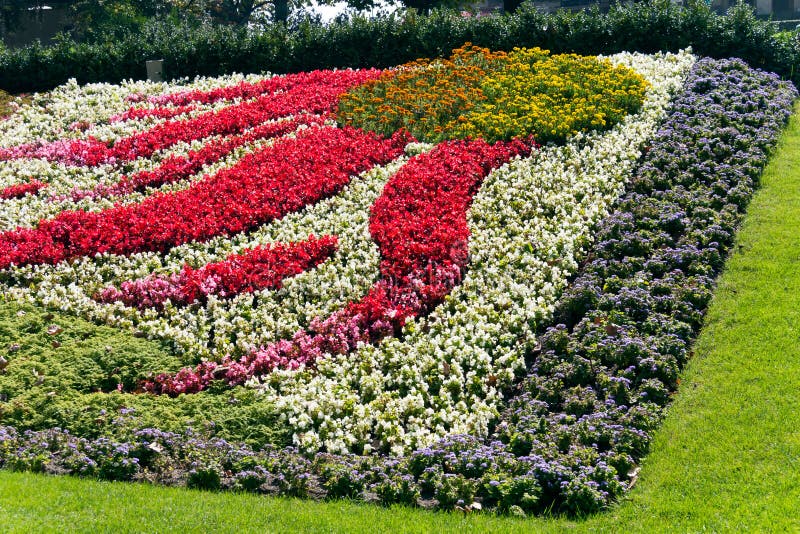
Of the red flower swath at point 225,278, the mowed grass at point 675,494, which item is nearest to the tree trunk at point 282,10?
the red flower swath at point 225,278

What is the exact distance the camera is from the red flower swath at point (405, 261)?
8.22 m

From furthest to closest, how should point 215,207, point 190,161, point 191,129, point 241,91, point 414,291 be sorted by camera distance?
point 241,91, point 191,129, point 190,161, point 215,207, point 414,291

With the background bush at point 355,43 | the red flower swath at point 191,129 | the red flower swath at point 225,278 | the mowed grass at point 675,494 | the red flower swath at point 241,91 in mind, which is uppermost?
the background bush at point 355,43

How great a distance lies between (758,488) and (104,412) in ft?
16.1

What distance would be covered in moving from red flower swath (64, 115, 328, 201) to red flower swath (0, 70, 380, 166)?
0.56 metres

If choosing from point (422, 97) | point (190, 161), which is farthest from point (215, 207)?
point (422, 97)

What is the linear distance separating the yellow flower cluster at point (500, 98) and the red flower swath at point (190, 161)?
101 centimetres

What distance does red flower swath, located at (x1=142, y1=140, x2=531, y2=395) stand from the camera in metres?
8.22

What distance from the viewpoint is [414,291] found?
362 inches

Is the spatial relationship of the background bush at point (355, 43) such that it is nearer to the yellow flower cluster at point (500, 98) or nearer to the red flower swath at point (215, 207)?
the yellow flower cluster at point (500, 98)

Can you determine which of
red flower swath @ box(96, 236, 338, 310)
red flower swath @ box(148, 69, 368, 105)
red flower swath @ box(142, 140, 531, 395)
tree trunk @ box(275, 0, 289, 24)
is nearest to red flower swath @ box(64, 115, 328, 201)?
red flower swath @ box(148, 69, 368, 105)

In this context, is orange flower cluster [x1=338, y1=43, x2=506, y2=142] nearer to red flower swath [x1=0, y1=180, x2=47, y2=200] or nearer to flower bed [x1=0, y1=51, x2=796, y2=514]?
flower bed [x1=0, y1=51, x2=796, y2=514]

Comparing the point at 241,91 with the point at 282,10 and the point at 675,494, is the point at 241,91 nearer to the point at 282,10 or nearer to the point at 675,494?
the point at 675,494

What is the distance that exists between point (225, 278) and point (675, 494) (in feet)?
17.6
